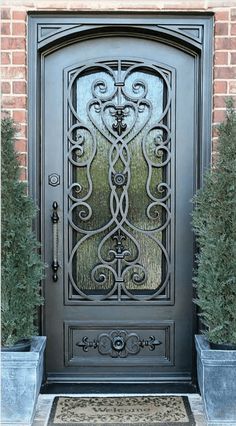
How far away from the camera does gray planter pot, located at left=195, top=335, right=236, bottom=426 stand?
2.69 meters

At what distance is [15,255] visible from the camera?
2.79 m

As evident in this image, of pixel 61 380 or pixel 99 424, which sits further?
pixel 61 380

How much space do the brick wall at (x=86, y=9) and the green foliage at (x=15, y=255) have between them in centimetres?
35

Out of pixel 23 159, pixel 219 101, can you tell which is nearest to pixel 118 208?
pixel 23 159

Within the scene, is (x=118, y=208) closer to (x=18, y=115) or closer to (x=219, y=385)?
(x=18, y=115)

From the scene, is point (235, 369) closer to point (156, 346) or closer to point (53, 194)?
point (156, 346)

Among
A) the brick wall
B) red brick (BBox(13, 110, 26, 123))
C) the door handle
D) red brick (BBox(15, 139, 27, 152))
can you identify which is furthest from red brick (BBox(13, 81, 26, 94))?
the door handle

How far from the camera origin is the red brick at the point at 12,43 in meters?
3.11

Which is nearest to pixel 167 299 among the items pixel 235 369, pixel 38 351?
pixel 235 369

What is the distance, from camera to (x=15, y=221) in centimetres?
275

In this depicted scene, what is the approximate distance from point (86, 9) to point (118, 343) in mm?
2102

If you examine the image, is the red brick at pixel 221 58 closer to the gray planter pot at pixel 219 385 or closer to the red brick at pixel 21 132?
the red brick at pixel 21 132

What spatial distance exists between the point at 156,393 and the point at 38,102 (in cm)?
196

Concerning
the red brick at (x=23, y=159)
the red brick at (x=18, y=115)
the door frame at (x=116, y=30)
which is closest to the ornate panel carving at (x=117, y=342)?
the door frame at (x=116, y=30)
